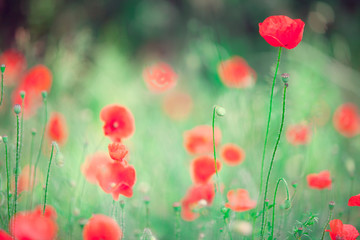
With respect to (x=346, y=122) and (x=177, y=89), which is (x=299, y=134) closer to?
(x=346, y=122)

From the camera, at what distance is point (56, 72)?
228cm

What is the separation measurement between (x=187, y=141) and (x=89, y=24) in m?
2.84

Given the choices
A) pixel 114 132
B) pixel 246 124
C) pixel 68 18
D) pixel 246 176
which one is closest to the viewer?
pixel 114 132

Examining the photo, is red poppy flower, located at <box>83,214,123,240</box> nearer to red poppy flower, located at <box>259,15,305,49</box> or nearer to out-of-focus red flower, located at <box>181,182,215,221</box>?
out-of-focus red flower, located at <box>181,182,215,221</box>

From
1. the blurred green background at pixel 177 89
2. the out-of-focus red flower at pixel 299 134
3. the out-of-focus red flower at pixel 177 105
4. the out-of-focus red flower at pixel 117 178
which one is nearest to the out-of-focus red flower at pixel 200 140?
the blurred green background at pixel 177 89

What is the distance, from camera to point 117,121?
1253mm

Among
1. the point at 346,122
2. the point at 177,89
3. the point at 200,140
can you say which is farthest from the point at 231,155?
the point at 177,89

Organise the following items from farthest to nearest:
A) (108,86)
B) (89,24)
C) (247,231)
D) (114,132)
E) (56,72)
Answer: (89,24) → (108,86) → (56,72) → (114,132) → (247,231)

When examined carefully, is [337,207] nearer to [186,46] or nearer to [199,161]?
[199,161]

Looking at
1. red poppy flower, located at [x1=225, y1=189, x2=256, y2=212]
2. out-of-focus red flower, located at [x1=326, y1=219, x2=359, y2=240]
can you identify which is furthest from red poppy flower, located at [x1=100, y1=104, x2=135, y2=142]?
out-of-focus red flower, located at [x1=326, y1=219, x2=359, y2=240]

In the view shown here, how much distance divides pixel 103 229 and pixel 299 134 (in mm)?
1186

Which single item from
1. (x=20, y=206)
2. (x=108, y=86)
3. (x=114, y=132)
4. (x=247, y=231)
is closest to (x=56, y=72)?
(x=108, y=86)

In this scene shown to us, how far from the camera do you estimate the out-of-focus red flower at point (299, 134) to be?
5.60 ft

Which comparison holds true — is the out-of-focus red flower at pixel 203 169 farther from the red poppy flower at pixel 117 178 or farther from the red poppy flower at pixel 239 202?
the red poppy flower at pixel 117 178
